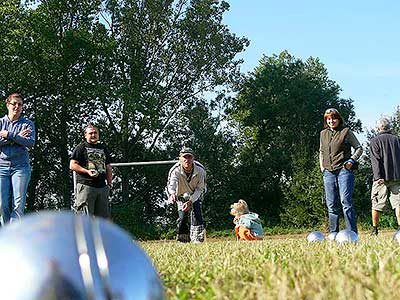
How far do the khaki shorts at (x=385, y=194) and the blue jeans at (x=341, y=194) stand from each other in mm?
1009

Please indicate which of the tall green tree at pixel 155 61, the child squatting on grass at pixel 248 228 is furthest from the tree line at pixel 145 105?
the child squatting on grass at pixel 248 228

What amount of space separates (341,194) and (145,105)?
2531cm

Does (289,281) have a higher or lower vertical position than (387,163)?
lower

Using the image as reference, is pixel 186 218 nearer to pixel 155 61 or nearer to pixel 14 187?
pixel 14 187

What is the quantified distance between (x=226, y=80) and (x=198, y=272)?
113ft

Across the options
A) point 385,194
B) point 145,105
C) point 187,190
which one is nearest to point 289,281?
point 385,194

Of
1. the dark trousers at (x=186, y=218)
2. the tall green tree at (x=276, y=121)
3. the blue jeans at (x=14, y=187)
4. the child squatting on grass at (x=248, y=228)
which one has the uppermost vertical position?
the tall green tree at (x=276, y=121)

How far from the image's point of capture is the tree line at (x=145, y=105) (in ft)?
110

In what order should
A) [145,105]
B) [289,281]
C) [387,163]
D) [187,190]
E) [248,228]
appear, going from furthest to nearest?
[145,105] → [248,228] → [187,190] → [387,163] → [289,281]

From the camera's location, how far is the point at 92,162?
9.73m

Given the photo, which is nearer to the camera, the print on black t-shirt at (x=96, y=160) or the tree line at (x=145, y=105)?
the print on black t-shirt at (x=96, y=160)

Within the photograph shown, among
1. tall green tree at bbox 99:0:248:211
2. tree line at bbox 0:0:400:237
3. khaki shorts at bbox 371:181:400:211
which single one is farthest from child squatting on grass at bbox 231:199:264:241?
tall green tree at bbox 99:0:248:211

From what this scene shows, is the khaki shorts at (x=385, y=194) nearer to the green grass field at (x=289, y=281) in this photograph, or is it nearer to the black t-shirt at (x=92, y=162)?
the black t-shirt at (x=92, y=162)

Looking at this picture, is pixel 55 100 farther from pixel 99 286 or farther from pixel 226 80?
pixel 99 286
